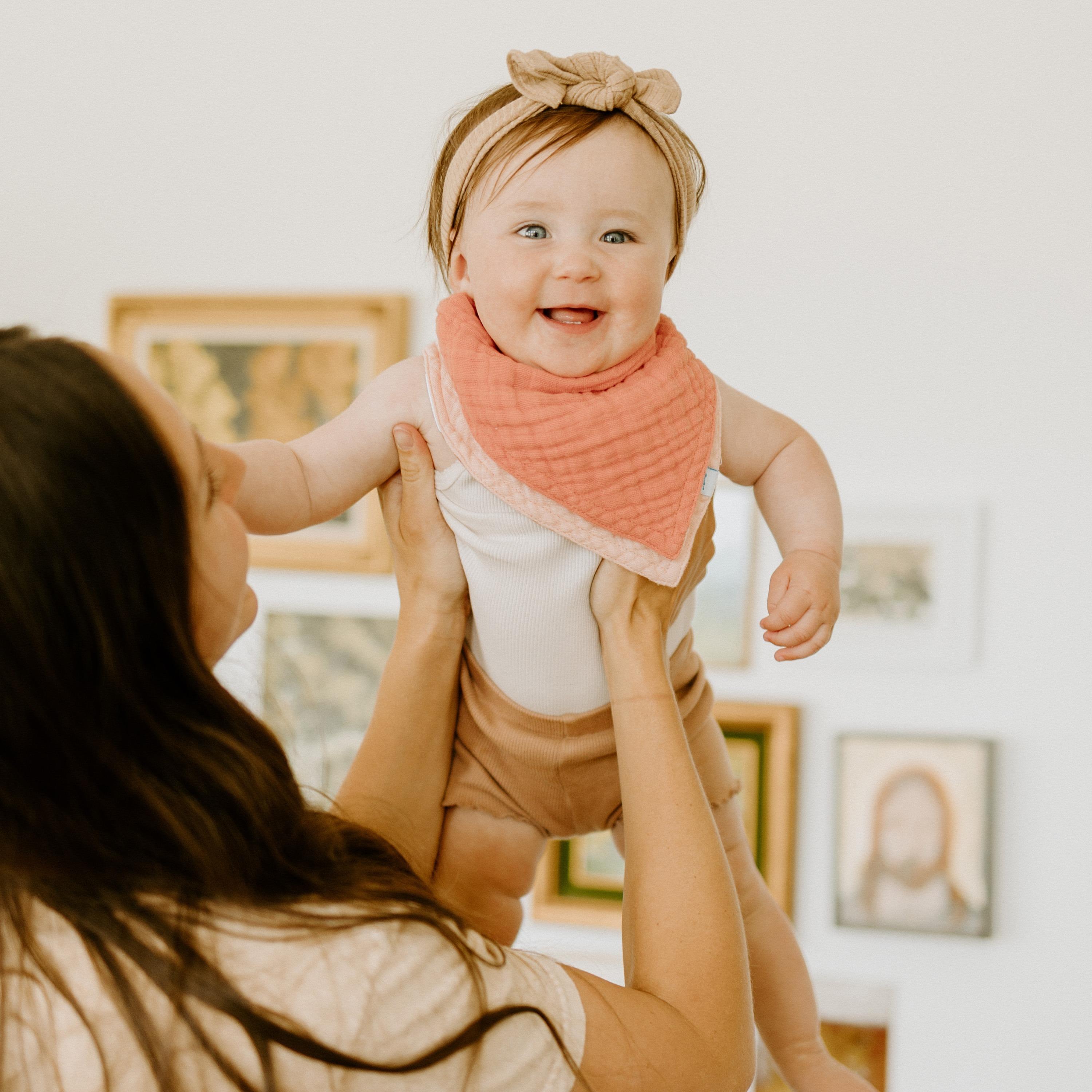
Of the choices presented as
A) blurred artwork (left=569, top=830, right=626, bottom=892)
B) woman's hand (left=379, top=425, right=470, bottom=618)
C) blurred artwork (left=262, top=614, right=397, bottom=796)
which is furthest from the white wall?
woman's hand (left=379, top=425, right=470, bottom=618)

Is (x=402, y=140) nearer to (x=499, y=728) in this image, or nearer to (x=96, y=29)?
(x=96, y=29)

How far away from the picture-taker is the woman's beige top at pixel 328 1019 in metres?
0.52

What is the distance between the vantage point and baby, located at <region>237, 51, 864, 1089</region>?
2.79ft

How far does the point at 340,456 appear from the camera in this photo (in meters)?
0.88

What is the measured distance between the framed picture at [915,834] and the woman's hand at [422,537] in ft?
4.02

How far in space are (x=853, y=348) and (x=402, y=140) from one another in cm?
99

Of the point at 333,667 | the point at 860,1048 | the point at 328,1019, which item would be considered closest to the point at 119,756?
the point at 328,1019

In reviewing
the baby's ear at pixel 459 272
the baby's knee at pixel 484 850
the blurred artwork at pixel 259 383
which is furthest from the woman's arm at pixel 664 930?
the blurred artwork at pixel 259 383

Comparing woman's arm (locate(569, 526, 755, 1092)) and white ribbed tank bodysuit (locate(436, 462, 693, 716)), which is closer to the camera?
woman's arm (locate(569, 526, 755, 1092))

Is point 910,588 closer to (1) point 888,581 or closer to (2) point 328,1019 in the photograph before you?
(1) point 888,581

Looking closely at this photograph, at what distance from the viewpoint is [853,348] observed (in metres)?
1.92

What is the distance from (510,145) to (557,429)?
244mm

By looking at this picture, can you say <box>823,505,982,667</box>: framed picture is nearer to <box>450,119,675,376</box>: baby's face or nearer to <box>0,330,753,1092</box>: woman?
<box>450,119,675,376</box>: baby's face

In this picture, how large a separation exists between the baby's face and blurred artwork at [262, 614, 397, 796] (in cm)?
133
